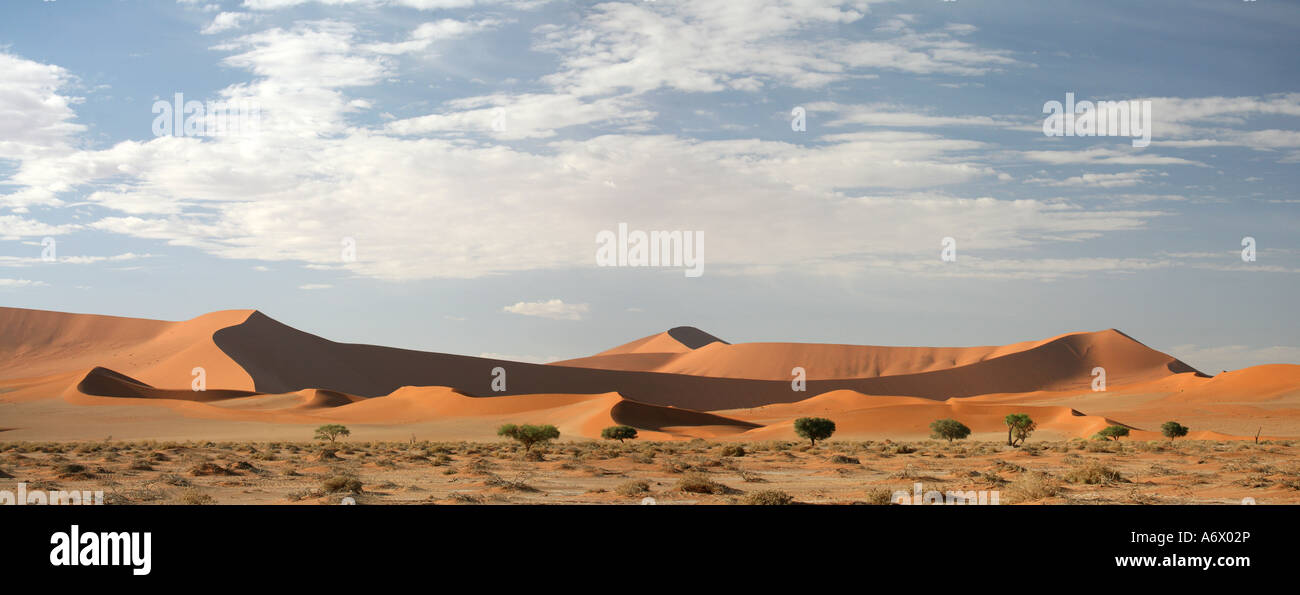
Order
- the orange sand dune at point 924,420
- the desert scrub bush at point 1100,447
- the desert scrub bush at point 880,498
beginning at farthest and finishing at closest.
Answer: the orange sand dune at point 924,420, the desert scrub bush at point 1100,447, the desert scrub bush at point 880,498

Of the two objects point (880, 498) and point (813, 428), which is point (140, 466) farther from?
point (813, 428)

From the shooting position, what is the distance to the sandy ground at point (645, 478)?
1942cm

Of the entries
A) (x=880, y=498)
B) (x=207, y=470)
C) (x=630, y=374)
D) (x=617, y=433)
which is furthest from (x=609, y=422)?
(x=630, y=374)

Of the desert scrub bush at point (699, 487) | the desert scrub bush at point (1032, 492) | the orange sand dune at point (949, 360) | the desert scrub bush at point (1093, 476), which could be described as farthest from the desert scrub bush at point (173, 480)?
the orange sand dune at point (949, 360)

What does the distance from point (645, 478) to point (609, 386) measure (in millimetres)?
113174

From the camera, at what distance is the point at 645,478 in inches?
1046

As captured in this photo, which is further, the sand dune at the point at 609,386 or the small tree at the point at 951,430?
the sand dune at the point at 609,386

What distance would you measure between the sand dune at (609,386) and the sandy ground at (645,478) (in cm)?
3170

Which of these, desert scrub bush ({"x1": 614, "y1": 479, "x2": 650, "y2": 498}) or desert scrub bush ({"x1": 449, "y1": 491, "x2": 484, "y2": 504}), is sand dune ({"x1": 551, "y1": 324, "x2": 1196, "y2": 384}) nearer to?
desert scrub bush ({"x1": 614, "y1": 479, "x2": 650, "y2": 498})

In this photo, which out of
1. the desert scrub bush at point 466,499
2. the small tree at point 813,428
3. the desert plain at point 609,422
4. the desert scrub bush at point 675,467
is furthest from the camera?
the small tree at point 813,428
